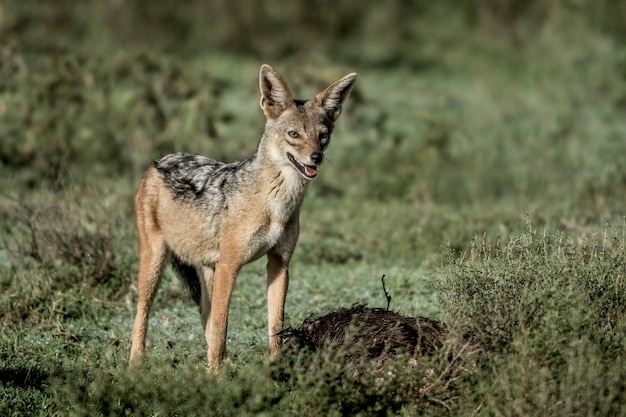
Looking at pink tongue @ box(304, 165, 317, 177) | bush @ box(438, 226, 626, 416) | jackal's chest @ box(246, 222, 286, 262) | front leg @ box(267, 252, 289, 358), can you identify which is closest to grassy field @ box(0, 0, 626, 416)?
bush @ box(438, 226, 626, 416)

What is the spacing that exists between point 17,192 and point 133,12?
1134 cm

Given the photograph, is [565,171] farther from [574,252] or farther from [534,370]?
[534,370]

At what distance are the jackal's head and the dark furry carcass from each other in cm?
97

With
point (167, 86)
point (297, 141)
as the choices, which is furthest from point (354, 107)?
point (297, 141)

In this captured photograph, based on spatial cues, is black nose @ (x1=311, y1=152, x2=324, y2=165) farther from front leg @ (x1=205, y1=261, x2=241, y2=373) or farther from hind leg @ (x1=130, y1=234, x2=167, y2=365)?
hind leg @ (x1=130, y1=234, x2=167, y2=365)

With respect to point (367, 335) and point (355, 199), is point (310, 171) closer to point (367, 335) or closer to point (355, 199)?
point (367, 335)

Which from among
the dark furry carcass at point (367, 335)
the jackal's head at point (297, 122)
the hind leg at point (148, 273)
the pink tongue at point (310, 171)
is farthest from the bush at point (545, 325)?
the hind leg at point (148, 273)

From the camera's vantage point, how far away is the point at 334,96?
7.17 m

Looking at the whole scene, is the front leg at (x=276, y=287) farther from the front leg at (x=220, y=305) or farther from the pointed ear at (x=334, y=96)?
the pointed ear at (x=334, y=96)

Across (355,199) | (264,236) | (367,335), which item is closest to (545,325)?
(367,335)

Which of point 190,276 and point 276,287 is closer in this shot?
point 276,287

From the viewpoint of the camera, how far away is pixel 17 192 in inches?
447

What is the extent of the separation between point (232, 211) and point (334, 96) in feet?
3.52

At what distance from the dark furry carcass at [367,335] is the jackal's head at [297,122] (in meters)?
0.97
